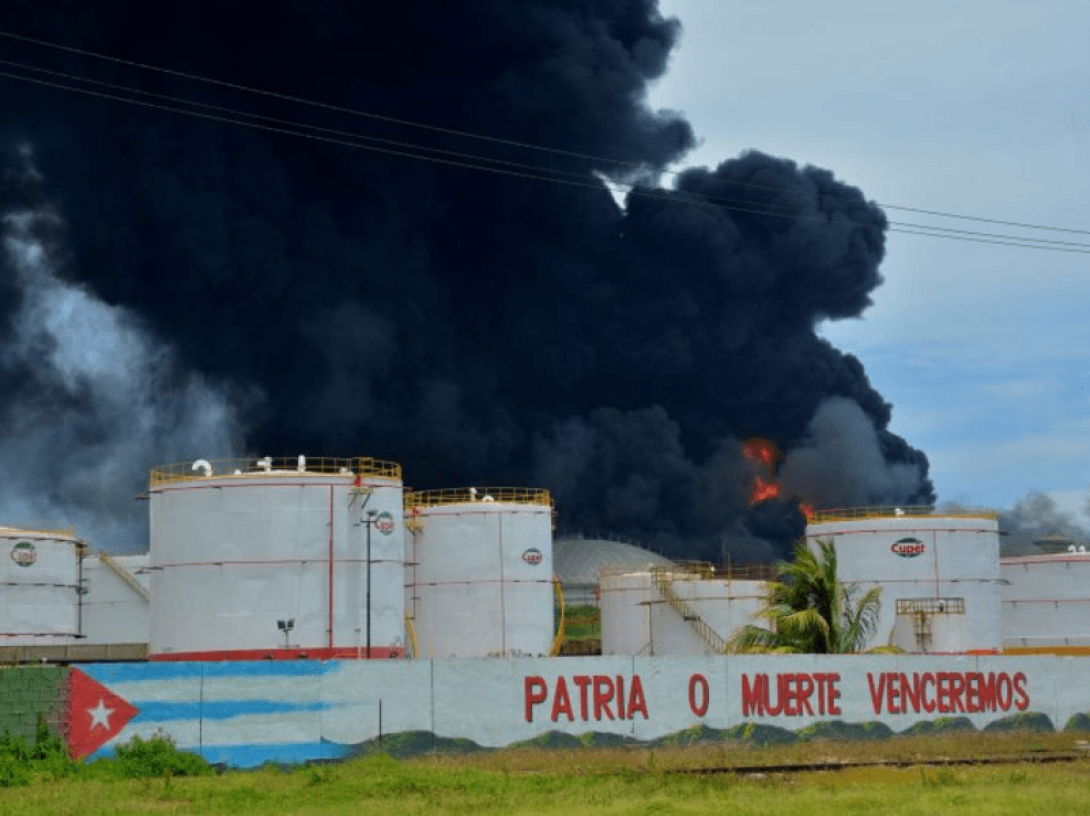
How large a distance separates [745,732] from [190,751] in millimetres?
16738

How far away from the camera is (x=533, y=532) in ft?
253

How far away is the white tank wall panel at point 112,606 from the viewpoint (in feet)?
324

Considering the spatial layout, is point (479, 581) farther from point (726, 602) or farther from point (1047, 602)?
point (1047, 602)

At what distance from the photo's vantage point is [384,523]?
62281mm

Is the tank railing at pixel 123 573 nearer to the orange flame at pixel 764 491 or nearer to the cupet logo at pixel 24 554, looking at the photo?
the cupet logo at pixel 24 554

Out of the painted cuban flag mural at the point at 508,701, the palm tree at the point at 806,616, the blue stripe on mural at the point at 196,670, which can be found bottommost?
the painted cuban flag mural at the point at 508,701

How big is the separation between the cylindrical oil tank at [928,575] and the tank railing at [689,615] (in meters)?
8.00

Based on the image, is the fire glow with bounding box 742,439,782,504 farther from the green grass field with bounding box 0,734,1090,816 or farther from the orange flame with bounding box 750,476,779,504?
the green grass field with bounding box 0,734,1090,816

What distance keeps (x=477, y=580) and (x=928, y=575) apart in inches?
851

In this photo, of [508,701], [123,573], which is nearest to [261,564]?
[508,701]

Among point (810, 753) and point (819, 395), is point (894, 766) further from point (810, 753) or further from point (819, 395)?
point (819, 395)

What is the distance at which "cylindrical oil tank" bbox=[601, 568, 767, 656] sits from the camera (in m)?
77.7

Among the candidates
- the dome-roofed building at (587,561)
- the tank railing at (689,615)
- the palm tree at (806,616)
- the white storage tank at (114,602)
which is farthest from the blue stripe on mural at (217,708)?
the dome-roofed building at (587,561)

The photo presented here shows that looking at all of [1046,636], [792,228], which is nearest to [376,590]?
[1046,636]
